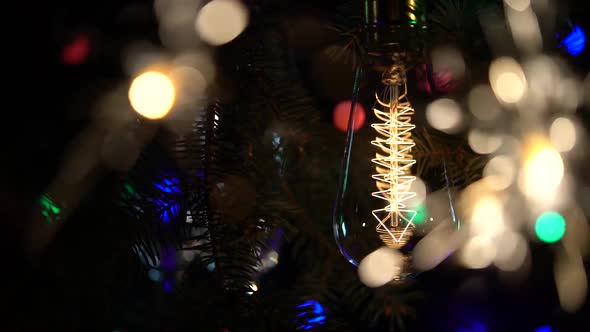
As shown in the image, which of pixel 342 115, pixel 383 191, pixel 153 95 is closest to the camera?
pixel 383 191

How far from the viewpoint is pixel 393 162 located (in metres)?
0.51

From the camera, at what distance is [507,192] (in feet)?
2.05

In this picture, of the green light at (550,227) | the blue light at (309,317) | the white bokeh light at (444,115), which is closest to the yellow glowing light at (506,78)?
the white bokeh light at (444,115)

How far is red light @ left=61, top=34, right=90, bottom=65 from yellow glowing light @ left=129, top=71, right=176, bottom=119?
0.09m

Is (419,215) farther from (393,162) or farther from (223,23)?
(223,23)

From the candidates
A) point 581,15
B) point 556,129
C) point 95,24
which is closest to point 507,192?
point 556,129

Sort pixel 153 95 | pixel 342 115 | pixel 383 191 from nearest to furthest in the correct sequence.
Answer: pixel 383 191
pixel 153 95
pixel 342 115

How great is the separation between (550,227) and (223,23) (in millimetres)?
396

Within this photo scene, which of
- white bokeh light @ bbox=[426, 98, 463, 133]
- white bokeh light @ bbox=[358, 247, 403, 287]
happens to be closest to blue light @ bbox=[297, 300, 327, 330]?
white bokeh light @ bbox=[358, 247, 403, 287]

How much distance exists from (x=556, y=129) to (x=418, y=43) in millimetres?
232

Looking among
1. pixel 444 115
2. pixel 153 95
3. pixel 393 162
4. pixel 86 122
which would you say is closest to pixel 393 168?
pixel 393 162

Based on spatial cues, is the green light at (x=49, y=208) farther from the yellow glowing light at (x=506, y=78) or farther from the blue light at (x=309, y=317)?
the yellow glowing light at (x=506, y=78)

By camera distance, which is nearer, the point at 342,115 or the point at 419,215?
the point at 419,215

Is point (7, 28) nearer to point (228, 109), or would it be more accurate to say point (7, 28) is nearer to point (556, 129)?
point (228, 109)
